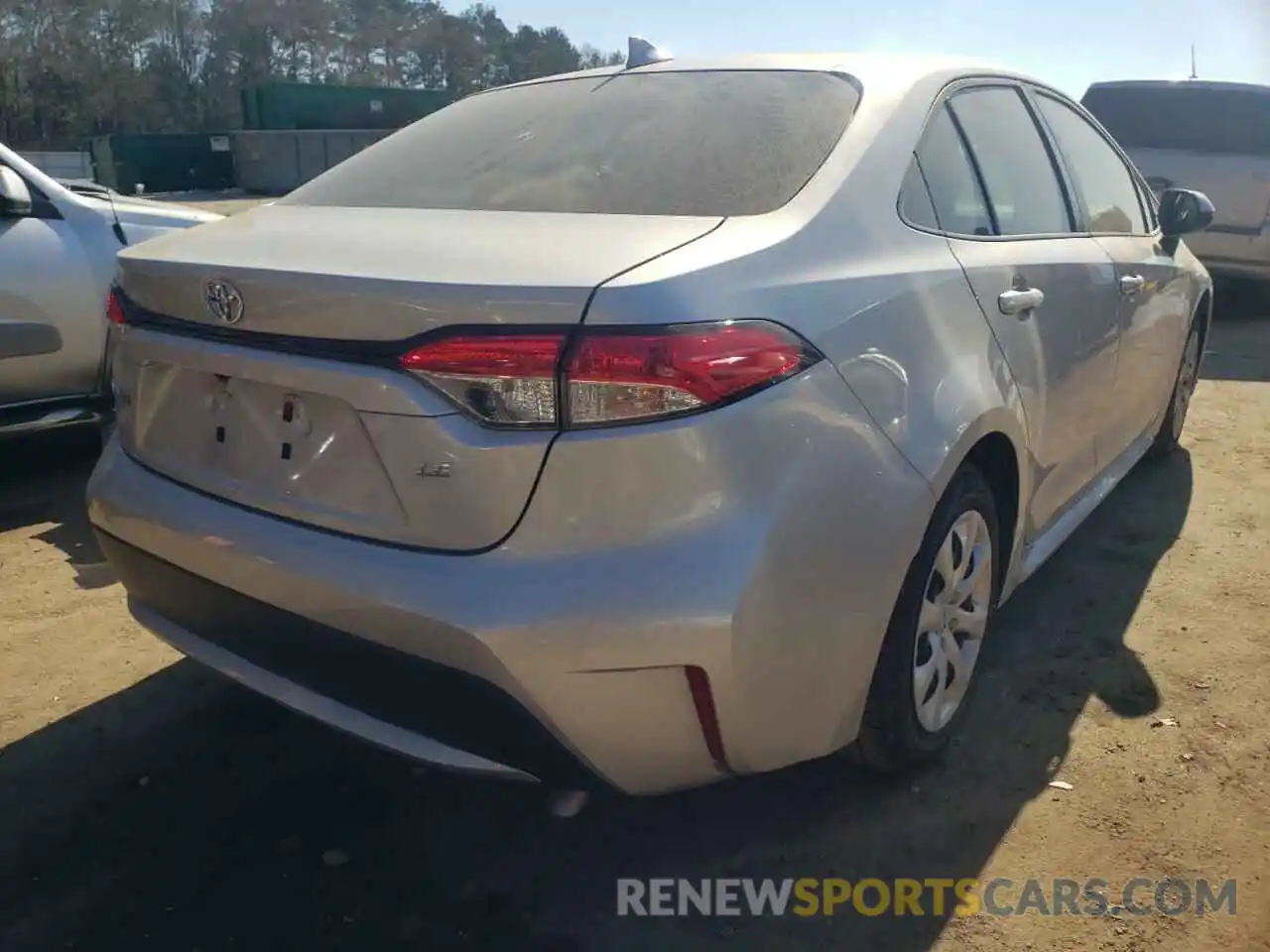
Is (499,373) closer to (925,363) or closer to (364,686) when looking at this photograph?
(364,686)

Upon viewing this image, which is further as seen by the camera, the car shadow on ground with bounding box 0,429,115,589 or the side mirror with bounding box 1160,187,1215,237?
the side mirror with bounding box 1160,187,1215,237

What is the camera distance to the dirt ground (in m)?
2.15

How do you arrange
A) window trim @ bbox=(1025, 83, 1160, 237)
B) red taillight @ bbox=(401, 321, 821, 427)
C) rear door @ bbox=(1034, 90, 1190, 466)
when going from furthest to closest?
rear door @ bbox=(1034, 90, 1190, 466), window trim @ bbox=(1025, 83, 1160, 237), red taillight @ bbox=(401, 321, 821, 427)

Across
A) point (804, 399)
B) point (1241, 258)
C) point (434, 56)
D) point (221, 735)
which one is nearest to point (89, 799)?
point (221, 735)

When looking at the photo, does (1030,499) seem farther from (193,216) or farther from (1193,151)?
(1193,151)

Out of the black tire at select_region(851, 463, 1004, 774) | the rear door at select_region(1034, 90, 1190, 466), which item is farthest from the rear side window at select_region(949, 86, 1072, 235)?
the black tire at select_region(851, 463, 1004, 774)

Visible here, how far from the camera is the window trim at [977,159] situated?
2.54m

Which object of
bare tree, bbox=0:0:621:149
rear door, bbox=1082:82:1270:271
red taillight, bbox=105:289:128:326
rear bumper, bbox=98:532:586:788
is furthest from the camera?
bare tree, bbox=0:0:621:149

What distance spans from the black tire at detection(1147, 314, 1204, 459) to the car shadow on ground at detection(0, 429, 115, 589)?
4155mm

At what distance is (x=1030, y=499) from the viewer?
291 centimetres

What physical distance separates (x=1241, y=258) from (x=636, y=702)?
818cm

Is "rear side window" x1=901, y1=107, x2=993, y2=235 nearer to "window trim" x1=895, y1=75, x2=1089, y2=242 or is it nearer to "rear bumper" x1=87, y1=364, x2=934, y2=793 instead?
"window trim" x1=895, y1=75, x2=1089, y2=242

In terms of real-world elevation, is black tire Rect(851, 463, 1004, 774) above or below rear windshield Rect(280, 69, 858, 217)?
below

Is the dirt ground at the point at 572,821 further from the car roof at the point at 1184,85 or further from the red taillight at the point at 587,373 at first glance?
the car roof at the point at 1184,85
